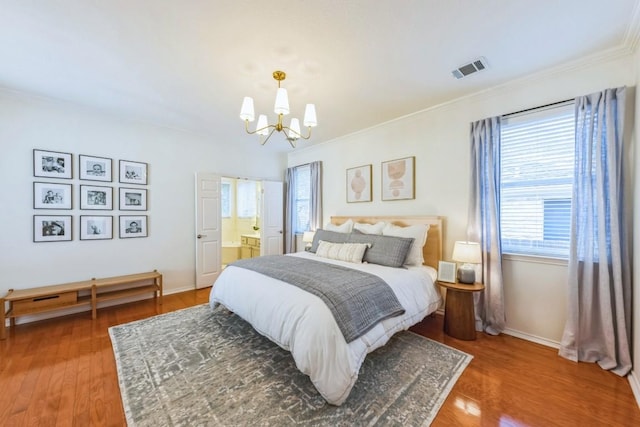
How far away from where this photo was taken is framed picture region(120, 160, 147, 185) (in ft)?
11.8

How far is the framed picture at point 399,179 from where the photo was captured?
3.46m

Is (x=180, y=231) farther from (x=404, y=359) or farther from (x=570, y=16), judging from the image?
(x=570, y=16)

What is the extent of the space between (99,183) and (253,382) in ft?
10.9

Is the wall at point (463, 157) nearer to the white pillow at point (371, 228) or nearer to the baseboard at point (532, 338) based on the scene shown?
the baseboard at point (532, 338)

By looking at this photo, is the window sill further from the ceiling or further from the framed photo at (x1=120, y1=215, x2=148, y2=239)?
the framed photo at (x1=120, y1=215, x2=148, y2=239)

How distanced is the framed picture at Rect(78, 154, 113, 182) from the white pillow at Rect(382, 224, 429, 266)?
3.81 metres

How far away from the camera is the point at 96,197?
339 centimetres

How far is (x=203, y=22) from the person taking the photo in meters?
1.79

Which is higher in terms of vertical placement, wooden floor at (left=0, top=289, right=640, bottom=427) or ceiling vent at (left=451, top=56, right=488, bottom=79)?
ceiling vent at (left=451, top=56, right=488, bottom=79)

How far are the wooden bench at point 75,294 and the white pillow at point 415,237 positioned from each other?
3312 mm

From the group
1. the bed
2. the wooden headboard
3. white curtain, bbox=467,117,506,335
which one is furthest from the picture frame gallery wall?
white curtain, bbox=467,117,506,335

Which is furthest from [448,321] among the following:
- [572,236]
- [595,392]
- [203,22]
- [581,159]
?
[203,22]

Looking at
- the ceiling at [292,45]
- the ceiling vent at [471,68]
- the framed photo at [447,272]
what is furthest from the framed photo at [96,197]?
the ceiling vent at [471,68]

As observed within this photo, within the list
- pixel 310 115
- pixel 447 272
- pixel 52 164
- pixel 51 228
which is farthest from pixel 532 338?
pixel 52 164
